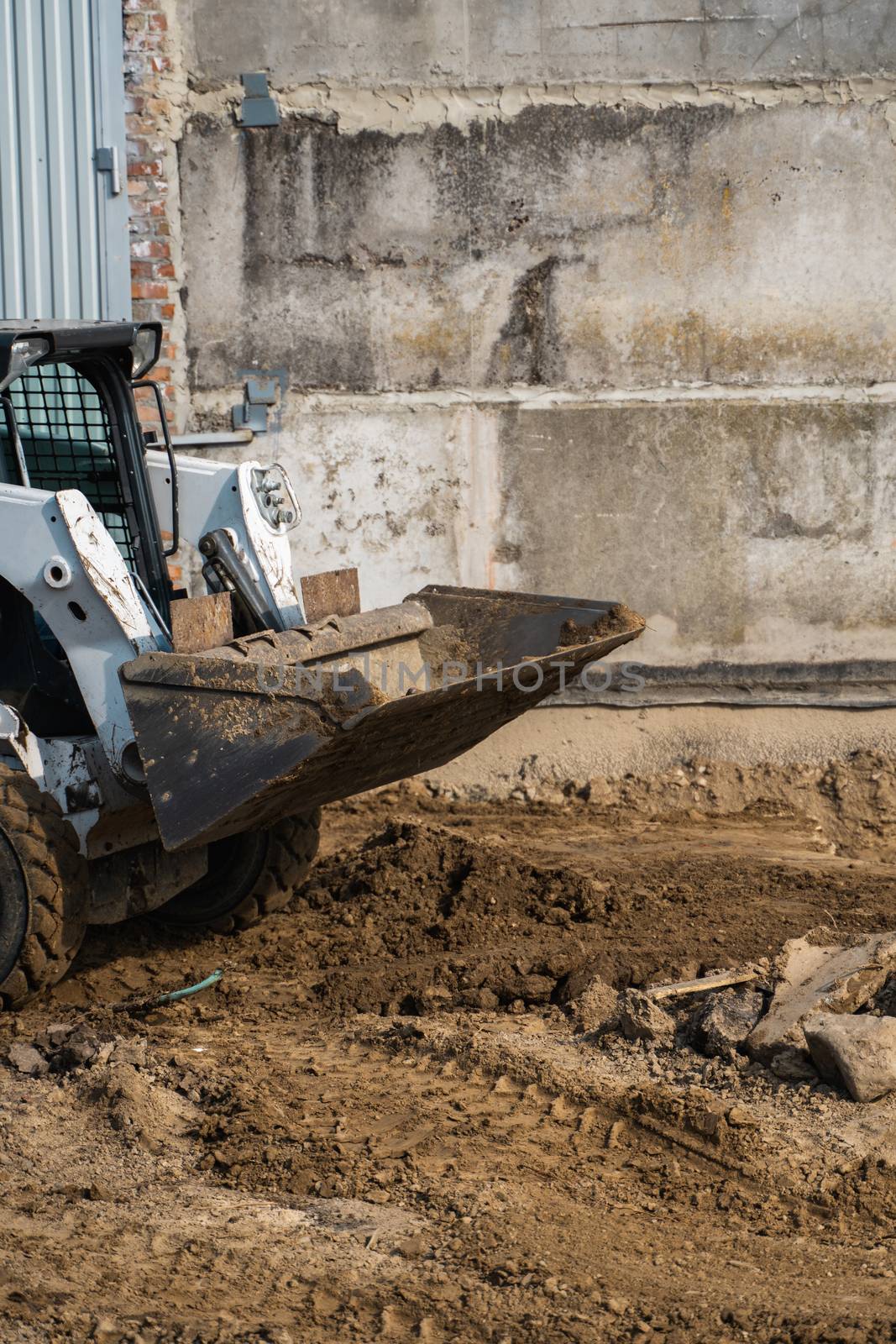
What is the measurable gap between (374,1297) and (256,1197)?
614 mm

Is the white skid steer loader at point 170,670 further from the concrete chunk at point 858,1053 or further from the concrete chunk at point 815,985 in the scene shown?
the concrete chunk at point 858,1053

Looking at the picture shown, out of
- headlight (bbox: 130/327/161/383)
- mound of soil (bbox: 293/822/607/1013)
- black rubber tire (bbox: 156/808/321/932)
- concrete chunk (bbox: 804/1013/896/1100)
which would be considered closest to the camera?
concrete chunk (bbox: 804/1013/896/1100)

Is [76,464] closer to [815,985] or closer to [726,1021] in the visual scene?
[726,1021]

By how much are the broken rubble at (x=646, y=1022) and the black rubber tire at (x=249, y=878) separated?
64.1 inches

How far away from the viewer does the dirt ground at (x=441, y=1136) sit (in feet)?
10.4

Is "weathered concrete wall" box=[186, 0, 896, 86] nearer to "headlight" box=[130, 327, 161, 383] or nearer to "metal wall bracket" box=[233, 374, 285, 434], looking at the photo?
"metal wall bracket" box=[233, 374, 285, 434]

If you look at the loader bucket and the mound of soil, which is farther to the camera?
the mound of soil

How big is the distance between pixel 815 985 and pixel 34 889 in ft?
8.54

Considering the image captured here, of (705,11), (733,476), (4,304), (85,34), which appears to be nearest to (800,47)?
(705,11)

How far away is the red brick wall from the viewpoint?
23.5ft

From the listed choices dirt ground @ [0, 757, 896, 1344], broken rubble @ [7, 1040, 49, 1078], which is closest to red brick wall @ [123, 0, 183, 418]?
dirt ground @ [0, 757, 896, 1344]

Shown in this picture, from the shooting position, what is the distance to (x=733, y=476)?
747 cm

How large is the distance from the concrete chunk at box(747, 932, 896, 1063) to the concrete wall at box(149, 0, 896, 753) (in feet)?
9.53

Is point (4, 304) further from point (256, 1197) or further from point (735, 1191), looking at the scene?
point (735, 1191)
